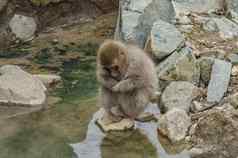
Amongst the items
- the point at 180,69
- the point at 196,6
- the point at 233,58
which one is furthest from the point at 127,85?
A: the point at 196,6

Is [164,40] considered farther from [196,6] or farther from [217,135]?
[217,135]

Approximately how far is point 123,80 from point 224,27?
2.88 metres

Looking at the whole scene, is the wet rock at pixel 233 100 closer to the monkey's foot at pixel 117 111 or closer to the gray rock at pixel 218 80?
the gray rock at pixel 218 80

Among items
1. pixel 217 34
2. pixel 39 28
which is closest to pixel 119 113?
pixel 217 34

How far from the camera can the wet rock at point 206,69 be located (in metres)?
7.76

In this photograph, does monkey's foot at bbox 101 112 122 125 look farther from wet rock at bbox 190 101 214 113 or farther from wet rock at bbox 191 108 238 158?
wet rock at bbox 191 108 238 158

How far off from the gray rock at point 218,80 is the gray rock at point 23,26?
4267 millimetres

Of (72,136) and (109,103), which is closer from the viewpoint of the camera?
(72,136)

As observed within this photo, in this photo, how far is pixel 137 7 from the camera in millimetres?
9977

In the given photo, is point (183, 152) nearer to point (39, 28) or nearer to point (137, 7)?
point (137, 7)

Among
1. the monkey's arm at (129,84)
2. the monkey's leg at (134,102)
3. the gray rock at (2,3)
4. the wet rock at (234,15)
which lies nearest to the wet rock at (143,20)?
the wet rock at (234,15)

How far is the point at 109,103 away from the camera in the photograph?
280 inches

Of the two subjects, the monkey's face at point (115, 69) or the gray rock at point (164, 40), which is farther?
the gray rock at point (164, 40)

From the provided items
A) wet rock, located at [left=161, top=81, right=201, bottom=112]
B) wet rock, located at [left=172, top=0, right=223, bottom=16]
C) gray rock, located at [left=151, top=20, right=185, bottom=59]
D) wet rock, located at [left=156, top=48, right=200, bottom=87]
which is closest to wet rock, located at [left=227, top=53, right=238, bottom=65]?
wet rock, located at [left=156, top=48, right=200, bottom=87]
